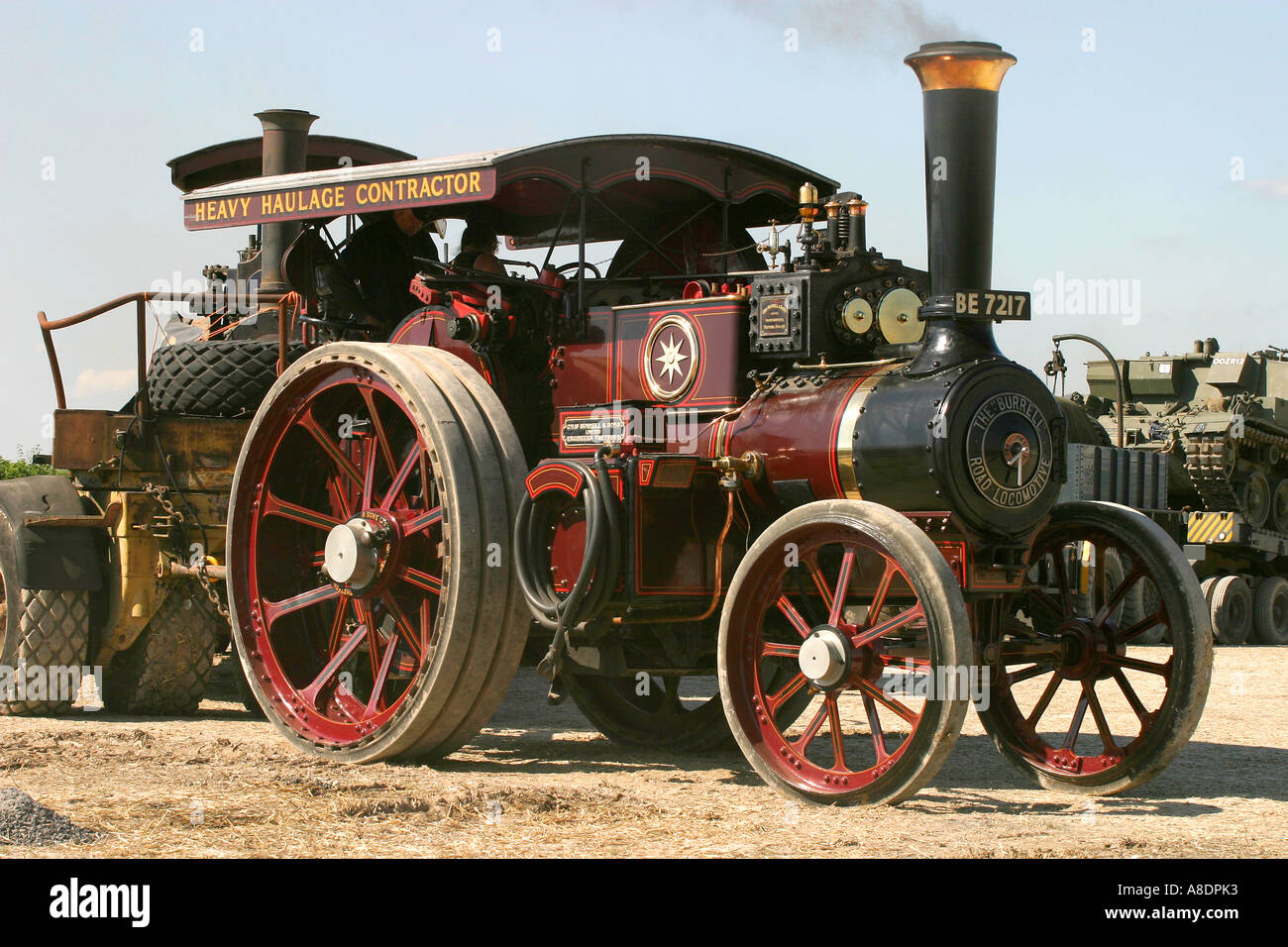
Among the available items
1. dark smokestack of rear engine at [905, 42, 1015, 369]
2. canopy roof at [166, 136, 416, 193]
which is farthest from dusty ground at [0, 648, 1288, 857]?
canopy roof at [166, 136, 416, 193]

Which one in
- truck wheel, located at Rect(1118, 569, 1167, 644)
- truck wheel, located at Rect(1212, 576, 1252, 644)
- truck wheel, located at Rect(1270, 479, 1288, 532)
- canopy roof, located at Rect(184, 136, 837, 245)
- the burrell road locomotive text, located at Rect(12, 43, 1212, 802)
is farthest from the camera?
truck wheel, located at Rect(1270, 479, 1288, 532)

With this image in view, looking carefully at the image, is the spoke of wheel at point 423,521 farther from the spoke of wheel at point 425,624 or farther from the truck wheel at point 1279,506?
the truck wheel at point 1279,506

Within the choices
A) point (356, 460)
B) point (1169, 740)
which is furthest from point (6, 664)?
point (1169, 740)

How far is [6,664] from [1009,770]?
5646mm

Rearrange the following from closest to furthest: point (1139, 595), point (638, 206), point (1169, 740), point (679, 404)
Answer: point (1169, 740) → point (679, 404) → point (638, 206) → point (1139, 595)

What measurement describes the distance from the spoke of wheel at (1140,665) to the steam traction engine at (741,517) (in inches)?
0.7

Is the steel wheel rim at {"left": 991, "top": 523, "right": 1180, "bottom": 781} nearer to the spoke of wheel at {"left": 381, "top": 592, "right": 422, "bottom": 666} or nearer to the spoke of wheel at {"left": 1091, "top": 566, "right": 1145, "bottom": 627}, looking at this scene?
the spoke of wheel at {"left": 1091, "top": 566, "right": 1145, "bottom": 627}

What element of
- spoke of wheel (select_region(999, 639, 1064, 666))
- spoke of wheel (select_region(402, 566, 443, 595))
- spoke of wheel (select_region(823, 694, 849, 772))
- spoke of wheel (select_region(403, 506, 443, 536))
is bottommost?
spoke of wheel (select_region(823, 694, 849, 772))

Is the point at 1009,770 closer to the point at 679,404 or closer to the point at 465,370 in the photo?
the point at 679,404

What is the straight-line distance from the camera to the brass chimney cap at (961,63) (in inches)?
267

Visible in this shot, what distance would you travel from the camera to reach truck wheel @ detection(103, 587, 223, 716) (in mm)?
9461

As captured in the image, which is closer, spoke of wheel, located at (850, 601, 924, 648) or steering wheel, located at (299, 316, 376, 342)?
spoke of wheel, located at (850, 601, 924, 648)

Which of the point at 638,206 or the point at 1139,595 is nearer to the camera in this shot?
the point at 638,206

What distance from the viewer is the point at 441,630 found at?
7.04 m
